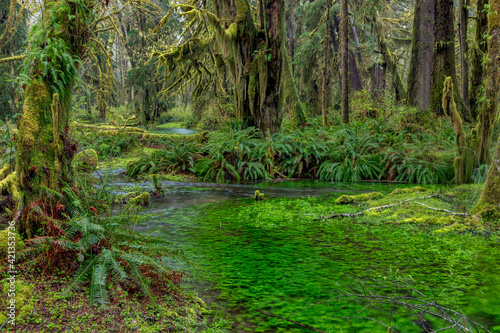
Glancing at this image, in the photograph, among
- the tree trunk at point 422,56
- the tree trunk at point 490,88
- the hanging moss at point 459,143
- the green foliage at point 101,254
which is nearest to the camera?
the green foliage at point 101,254

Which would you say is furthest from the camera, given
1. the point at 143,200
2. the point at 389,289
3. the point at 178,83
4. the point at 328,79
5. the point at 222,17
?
the point at 328,79

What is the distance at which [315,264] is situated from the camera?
4.26m

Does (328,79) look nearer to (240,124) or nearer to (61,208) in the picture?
(240,124)

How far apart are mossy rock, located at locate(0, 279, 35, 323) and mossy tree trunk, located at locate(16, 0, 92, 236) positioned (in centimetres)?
103

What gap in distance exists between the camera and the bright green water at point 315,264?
310 cm

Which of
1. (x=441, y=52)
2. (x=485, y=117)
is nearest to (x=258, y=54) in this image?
(x=441, y=52)

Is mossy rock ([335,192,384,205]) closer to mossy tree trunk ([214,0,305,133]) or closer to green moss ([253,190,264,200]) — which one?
green moss ([253,190,264,200])

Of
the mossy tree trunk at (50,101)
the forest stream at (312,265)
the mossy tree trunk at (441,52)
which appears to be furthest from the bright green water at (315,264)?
the mossy tree trunk at (441,52)

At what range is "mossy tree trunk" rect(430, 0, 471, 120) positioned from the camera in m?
12.9

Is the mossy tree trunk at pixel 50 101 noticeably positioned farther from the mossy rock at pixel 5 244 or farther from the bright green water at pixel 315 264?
the bright green water at pixel 315 264

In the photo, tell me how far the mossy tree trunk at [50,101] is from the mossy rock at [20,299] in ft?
3.38

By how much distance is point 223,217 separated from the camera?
6.78m

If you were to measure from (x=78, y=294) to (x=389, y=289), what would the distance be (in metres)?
2.62

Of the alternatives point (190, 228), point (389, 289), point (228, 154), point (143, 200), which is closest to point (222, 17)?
point (228, 154)
